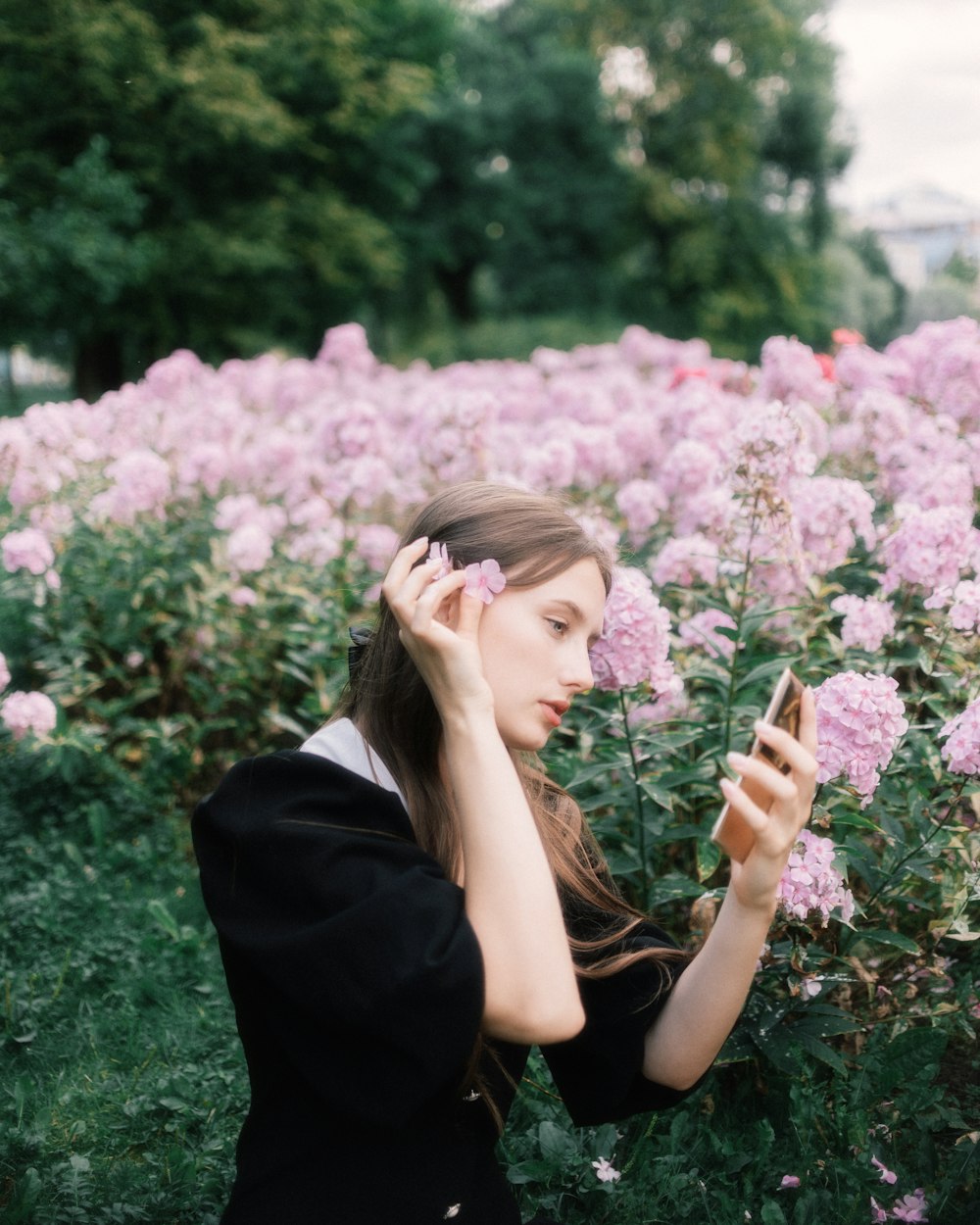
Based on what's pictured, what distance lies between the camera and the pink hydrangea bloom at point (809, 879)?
1.94 m

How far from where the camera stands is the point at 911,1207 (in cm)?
212

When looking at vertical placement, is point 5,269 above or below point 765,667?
below

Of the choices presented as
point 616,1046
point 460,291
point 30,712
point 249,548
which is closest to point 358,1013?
point 616,1046

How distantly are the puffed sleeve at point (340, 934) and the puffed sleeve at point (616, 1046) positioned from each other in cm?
38

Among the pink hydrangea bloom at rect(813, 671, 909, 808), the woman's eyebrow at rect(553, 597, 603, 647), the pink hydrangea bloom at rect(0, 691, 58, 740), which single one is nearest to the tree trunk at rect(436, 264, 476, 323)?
the pink hydrangea bloom at rect(0, 691, 58, 740)

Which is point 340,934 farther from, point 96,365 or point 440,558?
point 96,365

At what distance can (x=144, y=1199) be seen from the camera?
7.95 feet

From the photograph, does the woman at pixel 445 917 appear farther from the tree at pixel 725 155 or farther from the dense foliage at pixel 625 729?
the tree at pixel 725 155

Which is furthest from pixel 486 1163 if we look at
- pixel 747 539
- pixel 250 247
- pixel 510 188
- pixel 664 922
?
pixel 510 188

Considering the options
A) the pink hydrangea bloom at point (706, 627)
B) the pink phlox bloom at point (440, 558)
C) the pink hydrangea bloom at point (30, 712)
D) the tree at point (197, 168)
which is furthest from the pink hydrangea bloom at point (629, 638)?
the tree at point (197, 168)

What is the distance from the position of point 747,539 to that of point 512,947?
5.65ft

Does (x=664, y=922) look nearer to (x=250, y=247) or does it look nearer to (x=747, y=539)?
(x=747, y=539)

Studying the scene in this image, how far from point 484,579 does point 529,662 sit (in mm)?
133

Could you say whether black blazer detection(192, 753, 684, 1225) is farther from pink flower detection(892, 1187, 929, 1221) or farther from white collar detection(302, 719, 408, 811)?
pink flower detection(892, 1187, 929, 1221)
